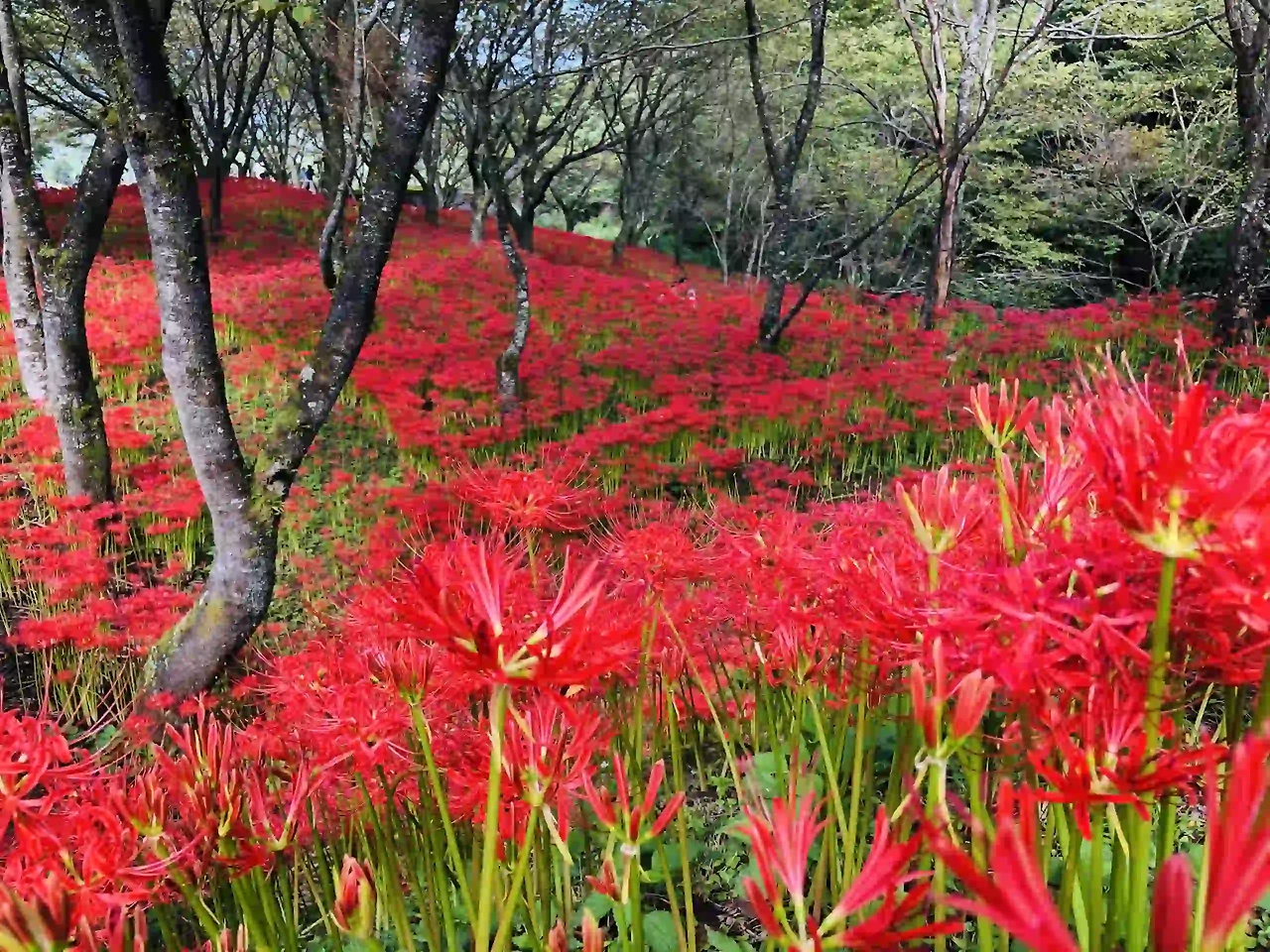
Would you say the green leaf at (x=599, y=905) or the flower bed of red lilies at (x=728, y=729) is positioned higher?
the flower bed of red lilies at (x=728, y=729)

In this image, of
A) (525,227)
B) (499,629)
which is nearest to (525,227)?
(525,227)

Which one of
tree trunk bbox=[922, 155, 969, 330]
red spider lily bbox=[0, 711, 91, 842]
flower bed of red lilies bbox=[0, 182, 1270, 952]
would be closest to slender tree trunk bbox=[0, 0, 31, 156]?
flower bed of red lilies bbox=[0, 182, 1270, 952]

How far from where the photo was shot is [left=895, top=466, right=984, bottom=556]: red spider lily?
90cm

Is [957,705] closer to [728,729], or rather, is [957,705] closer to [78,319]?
[728,729]

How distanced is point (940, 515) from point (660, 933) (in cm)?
104

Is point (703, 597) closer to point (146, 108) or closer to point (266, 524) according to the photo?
point (266, 524)

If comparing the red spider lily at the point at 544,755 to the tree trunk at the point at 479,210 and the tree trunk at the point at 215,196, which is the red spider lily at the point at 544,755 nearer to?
the tree trunk at the point at 479,210

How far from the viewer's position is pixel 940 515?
93cm

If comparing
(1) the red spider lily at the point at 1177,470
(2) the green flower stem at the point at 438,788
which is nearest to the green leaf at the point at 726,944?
(2) the green flower stem at the point at 438,788

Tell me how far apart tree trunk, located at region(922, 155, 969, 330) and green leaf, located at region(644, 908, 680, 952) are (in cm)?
783

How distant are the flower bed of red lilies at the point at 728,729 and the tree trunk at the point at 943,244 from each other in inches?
211

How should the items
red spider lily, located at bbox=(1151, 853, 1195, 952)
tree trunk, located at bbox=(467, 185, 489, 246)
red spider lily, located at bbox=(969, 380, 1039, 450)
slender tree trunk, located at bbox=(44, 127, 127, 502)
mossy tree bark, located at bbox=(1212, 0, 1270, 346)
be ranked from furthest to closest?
tree trunk, located at bbox=(467, 185, 489, 246) < mossy tree bark, located at bbox=(1212, 0, 1270, 346) < slender tree trunk, located at bbox=(44, 127, 127, 502) < red spider lily, located at bbox=(969, 380, 1039, 450) < red spider lily, located at bbox=(1151, 853, 1195, 952)

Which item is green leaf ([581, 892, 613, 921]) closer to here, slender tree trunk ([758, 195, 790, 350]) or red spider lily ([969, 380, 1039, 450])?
red spider lily ([969, 380, 1039, 450])

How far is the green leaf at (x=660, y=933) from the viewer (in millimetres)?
1523
